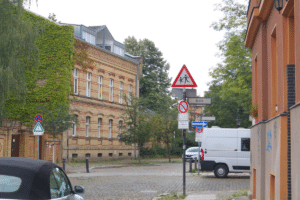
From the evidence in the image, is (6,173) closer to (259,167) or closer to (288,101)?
(288,101)

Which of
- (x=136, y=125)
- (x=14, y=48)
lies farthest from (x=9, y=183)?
(x=136, y=125)

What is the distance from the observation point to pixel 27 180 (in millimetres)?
5172

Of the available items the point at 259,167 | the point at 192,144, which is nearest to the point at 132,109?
the point at 192,144

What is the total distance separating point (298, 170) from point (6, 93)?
60.0 ft

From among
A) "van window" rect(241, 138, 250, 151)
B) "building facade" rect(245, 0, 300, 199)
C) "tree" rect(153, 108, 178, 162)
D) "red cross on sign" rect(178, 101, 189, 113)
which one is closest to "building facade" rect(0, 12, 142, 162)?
"tree" rect(153, 108, 178, 162)

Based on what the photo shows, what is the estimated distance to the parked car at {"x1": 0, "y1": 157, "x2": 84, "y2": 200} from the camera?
16.5 feet

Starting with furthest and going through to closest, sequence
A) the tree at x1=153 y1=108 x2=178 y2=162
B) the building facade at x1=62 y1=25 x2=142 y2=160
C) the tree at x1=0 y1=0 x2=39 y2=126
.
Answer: the tree at x1=153 y1=108 x2=178 y2=162, the building facade at x1=62 y1=25 x2=142 y2=160, the tree at x1=0 y1=0 x2=39 y2=126

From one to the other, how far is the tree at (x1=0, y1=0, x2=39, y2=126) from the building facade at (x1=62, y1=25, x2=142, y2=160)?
41.1 feet

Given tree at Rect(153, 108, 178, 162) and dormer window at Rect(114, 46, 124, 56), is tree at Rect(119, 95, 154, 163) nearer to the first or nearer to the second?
tree at Rect(153, 108, 178, 162)

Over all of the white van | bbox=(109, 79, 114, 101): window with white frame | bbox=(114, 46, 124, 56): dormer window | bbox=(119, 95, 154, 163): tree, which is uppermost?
bbox=(114, 46, 124, 56): dormer window

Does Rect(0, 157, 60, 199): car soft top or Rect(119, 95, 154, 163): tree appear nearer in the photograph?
Rect(0, 157, 60, 199): car soft top

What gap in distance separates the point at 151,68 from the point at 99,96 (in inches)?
968

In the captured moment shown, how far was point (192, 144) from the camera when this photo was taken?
58.6 metres

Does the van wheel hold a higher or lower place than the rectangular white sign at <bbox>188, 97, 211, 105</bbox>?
lower
